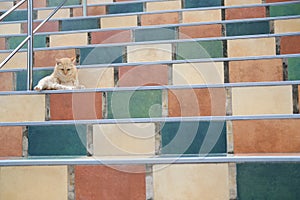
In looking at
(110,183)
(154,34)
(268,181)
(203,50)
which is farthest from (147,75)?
(268,181)

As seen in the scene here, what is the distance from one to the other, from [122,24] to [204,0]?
18.9 inches

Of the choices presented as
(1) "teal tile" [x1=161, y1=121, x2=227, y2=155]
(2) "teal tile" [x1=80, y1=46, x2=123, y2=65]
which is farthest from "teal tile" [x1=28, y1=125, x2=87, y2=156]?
(2) "teal tile" [x1=80, y1=46, x2=123, y2=65]

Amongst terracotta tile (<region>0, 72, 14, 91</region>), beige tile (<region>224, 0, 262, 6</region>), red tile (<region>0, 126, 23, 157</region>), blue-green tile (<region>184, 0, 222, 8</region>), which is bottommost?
red tile (<region>0, 126, 23, 157</region>)

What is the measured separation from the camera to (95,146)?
1.20 meters

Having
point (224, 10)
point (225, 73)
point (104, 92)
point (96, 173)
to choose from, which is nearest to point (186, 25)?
point (224, 10)

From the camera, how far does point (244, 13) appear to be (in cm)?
214

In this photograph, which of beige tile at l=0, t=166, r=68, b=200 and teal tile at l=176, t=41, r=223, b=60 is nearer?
beige tile at l=0, t=166, r=68, b=200

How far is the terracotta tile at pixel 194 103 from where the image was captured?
1.31 meters

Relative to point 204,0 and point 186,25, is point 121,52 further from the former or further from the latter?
point 204,0

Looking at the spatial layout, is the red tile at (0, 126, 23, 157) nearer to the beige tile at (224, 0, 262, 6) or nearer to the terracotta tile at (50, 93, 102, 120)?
the terracotta tile at (50, 93, 102, 120)

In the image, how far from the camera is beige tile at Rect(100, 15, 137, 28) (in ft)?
7.39

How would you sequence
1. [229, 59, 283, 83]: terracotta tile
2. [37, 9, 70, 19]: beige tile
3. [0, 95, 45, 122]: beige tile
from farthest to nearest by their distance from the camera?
[37, 9, 70, 19]: beige tile, [229, 59, 283, 83]: terracotta tile, [0, 95, 45, 122]: beige tile

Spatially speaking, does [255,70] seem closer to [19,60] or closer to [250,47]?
[250,47]

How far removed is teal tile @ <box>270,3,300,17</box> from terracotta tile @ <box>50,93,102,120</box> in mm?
1131
